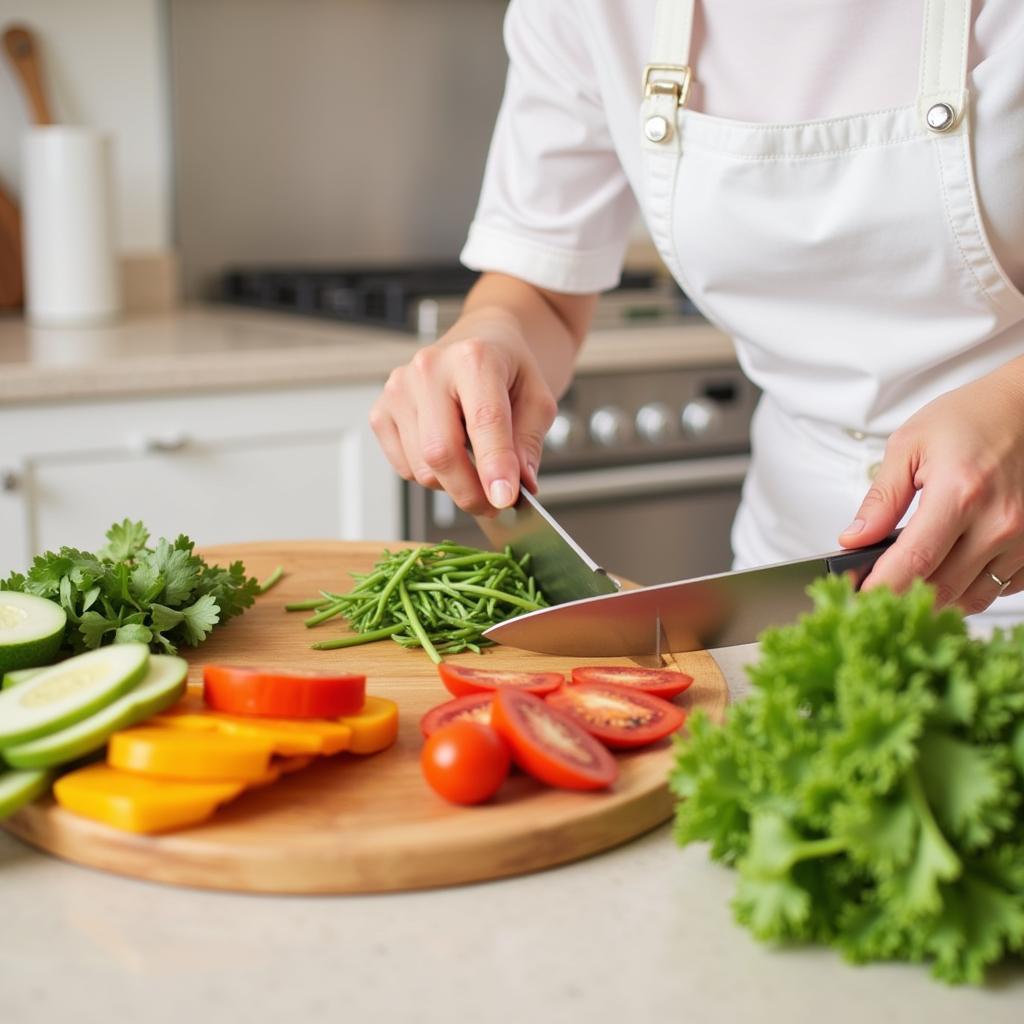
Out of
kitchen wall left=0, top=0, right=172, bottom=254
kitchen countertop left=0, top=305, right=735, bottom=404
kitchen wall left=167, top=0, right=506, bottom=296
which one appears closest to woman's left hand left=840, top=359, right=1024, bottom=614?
kitchen countertop left=0, top=305, right=735, bottom=404

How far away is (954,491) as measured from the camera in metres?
1.02

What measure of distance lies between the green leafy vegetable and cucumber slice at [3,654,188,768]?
12.1 inches

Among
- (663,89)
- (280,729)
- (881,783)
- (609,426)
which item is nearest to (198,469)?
(609,426)

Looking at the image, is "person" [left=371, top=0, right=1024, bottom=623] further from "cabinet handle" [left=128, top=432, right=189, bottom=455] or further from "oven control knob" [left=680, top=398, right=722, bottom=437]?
"oven control knob" [left=680, top=398, right=722, bottom=437]

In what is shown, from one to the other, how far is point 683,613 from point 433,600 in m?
0.26

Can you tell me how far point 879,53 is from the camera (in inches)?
53.7

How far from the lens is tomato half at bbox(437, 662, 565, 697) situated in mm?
1046

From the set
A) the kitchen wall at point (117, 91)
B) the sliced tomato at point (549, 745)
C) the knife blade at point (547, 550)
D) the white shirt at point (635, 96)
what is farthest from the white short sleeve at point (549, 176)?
the kitchen wall at point (117, 91)

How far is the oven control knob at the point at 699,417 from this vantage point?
2.69 meters

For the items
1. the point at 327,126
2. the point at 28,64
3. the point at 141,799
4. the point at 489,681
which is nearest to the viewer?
the point at 141,799

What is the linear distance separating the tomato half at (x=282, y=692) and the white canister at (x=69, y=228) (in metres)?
1.99

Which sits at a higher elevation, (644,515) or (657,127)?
(657,127)

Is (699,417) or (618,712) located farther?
(699,417)

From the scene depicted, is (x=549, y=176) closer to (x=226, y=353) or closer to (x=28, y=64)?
(x=226, y=353)
